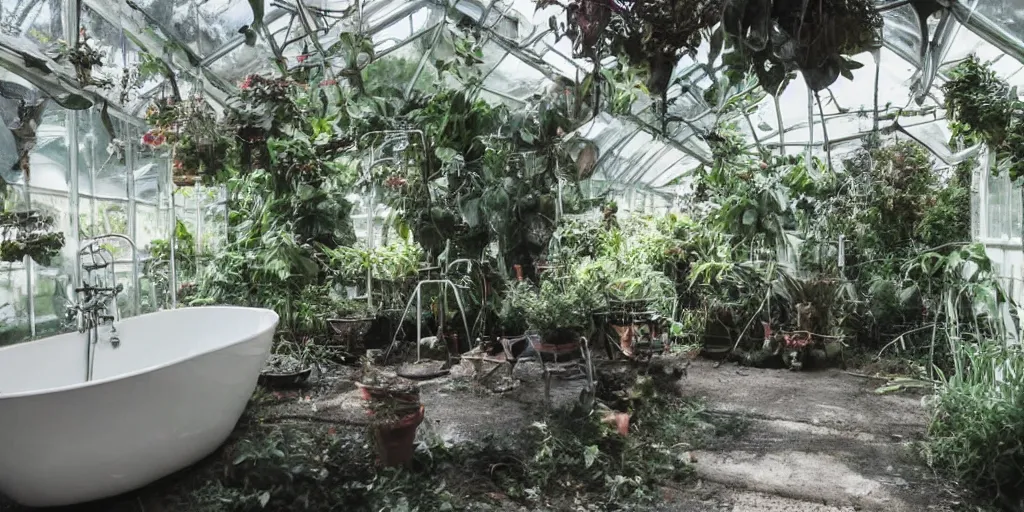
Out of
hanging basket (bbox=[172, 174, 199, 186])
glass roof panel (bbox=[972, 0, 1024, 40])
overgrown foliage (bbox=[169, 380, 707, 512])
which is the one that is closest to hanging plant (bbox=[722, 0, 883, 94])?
glass roof panel (bbox=[972, 0, 1024, 40])

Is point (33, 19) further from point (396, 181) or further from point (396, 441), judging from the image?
point (396, 441)

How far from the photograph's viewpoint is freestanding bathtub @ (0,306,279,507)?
1985 mm

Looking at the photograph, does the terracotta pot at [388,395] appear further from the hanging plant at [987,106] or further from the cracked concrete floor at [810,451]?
the hanging plant at [987,106]

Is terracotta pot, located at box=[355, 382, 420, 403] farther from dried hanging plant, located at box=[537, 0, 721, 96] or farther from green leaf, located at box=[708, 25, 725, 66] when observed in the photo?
green leaf, located at box=[708, 25, 725, 66]

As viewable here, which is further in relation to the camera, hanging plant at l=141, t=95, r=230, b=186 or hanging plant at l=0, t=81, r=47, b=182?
hanging plant at l=141, t=95, r=230, b=186

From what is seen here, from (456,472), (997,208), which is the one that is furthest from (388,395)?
(997,208)

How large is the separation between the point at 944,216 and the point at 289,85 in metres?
5.13

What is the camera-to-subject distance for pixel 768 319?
506cm

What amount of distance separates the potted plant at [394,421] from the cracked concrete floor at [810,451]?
1.15 m

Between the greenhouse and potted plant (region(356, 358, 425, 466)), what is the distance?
17 mm

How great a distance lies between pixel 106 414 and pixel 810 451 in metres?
3.15

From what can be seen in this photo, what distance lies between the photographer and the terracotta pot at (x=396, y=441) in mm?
2490

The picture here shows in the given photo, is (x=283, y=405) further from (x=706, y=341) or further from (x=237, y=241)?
(x=706, y=341)

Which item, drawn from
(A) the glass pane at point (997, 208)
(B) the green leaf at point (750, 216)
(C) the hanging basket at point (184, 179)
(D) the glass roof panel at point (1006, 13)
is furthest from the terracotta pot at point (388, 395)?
(A) the glass pane at point (997, 208)
